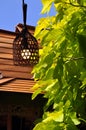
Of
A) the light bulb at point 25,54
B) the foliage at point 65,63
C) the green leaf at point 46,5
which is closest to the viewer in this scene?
the foliage at point 65,63

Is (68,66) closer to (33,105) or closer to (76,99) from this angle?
(76,99)

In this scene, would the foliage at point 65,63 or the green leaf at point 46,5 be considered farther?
the green leaf at point 46,5

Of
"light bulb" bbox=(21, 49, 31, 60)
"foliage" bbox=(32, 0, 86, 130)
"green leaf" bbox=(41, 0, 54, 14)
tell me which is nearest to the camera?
"foliage" bbox=(32, 0, 86, 130)

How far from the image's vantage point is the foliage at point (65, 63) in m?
1.67

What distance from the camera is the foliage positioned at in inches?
65.7

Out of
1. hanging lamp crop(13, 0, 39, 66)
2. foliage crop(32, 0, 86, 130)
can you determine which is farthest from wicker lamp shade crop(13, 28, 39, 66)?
foliage crop(32, 0, 86, 130)

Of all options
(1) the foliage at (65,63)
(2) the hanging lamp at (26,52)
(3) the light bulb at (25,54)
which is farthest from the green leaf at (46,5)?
(3) the light bulb at (25,54)

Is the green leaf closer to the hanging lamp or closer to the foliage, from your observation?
the foliage

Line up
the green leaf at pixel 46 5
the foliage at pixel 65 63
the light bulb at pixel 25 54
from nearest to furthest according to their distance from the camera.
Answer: the foliage at pixel 65 63 < the green leaf at pixel 46 5 < the light bulb at pixel 25 54

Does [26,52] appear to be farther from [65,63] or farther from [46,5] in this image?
[65,63]

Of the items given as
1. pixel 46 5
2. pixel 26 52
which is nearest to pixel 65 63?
pixel 46 5

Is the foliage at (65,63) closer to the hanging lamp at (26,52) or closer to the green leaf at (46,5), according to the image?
the green leaf at (46,5)

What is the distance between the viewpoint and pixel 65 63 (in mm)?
1681

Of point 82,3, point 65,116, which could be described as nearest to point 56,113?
point 65,116
